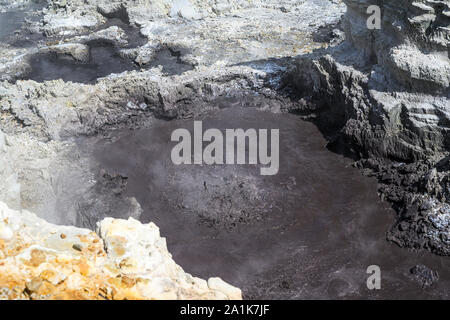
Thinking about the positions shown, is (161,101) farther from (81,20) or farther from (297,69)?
(81,20)

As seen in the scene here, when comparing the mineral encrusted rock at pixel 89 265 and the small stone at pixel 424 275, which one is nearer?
the mineral encrusted rock at pixel 89 265

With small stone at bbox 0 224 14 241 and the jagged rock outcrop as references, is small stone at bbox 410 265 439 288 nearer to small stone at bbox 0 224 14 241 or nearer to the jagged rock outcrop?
the jagged rock outcrop

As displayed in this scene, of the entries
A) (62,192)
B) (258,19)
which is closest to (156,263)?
(62,192)

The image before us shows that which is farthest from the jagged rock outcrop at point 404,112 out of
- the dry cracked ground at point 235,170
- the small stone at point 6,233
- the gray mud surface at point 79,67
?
the gray mud surface at point 79,67

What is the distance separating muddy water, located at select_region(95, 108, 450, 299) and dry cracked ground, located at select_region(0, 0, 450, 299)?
3 centimetres

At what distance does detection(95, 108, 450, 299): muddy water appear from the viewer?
9047 mm

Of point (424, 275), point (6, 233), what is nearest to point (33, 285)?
point (6, 233)

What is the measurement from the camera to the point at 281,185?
1118 cm

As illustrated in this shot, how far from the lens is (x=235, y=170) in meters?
11.6

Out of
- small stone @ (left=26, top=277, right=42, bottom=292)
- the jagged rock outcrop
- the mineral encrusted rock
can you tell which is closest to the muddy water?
Answer: the jagged rock outcrop

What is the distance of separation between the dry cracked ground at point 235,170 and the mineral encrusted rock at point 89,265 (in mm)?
22

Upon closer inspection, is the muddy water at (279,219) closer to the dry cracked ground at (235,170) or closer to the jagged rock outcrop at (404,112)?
the dry cracked ground at (235,170)

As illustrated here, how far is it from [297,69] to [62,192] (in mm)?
7173

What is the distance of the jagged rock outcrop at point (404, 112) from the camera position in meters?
10.1
